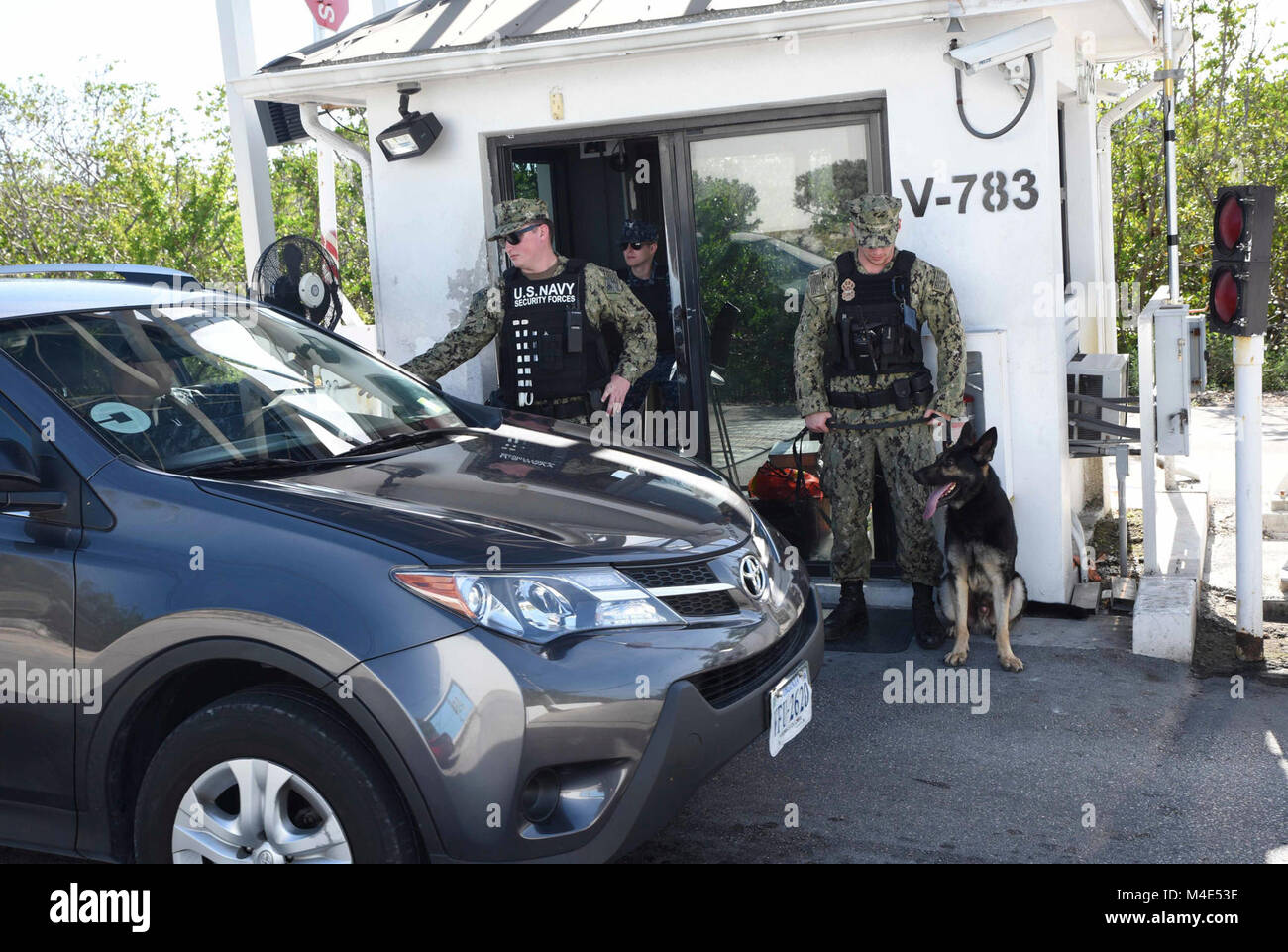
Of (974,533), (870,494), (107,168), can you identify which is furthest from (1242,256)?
(107,168)

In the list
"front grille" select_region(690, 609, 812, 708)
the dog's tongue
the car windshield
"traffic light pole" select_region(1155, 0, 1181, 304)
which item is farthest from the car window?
"traffic light pole" select_region(1155, 0, 1181, 304)

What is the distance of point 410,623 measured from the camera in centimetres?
292

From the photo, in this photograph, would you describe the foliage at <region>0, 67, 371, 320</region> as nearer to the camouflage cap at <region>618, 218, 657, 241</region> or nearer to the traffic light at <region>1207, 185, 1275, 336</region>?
the camouflage cap at <region>618, 218, 657, 241</region>

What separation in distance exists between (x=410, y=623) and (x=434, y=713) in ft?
0.71

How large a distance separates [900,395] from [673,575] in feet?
9.00

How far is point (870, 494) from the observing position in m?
6.05

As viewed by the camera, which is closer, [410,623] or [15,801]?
[410,623]

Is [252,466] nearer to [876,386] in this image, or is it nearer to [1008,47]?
[876,386]

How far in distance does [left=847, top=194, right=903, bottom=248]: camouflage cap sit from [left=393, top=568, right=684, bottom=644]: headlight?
296 cm

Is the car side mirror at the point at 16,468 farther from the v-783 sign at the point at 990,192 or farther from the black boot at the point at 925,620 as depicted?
the v-783 sign at the point at 990,192

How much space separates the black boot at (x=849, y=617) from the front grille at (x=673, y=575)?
8.86 feet
